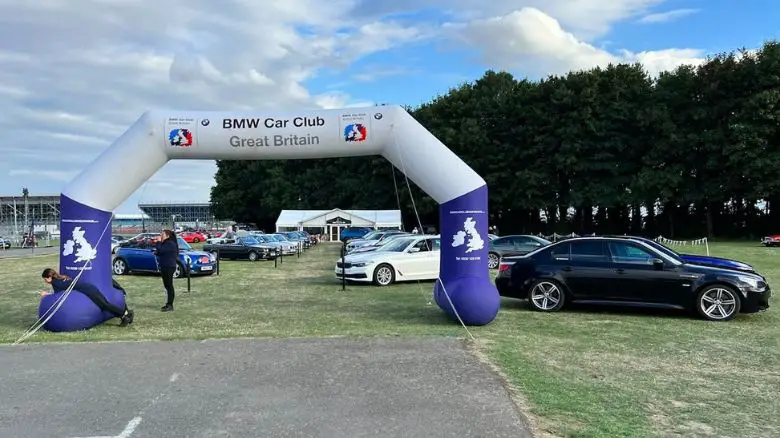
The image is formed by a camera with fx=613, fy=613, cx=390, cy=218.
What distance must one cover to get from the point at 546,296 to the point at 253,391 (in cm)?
714

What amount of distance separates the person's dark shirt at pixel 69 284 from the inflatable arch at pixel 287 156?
221 mm

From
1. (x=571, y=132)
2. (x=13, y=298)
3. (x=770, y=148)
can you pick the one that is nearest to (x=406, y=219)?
(x=571, y=132)

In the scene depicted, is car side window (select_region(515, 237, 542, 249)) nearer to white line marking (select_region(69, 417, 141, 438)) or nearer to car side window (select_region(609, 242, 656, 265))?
car side window (select_region(609, 242, 656, 265))

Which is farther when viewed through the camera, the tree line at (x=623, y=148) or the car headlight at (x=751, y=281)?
the tree line at (x=623, y=148)

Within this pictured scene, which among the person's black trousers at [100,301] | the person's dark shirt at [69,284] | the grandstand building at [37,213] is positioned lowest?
the person's black trousers at [100,301]

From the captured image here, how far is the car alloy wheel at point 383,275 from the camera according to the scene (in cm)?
1750

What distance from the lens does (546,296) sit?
38.9 feet

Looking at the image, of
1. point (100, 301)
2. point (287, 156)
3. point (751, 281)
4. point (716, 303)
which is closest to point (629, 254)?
point (716, 303)

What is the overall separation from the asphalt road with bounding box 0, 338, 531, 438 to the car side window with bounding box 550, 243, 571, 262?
4064 mm

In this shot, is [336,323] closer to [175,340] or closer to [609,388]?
[175,340]

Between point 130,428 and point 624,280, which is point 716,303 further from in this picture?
point 130,428

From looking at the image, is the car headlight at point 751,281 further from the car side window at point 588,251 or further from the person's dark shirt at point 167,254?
the person's dark shirt at point 167,254

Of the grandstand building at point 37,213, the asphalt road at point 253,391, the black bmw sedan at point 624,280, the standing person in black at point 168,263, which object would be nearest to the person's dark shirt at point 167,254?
the standing person in black at point 168,263

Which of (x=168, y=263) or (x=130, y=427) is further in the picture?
(x=168, y=263)
